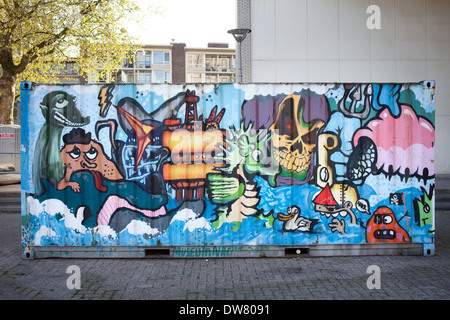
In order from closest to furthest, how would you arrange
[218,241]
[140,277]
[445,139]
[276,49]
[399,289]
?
[399,289]
[140,277]
[218,241]
[276,49]
[445,139]

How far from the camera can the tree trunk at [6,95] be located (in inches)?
806

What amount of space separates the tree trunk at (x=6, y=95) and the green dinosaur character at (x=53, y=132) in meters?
15.2

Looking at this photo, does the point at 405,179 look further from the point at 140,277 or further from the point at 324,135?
the point at 140,277

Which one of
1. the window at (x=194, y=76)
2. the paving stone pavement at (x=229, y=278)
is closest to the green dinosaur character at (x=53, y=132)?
the paving stone pavement at (x=229, y=278)

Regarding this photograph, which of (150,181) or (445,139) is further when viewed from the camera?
(445,139)

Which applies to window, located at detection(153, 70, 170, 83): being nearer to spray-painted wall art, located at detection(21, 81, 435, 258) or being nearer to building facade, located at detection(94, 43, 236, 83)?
building facade, located at detection(94, 43, 236, 83)

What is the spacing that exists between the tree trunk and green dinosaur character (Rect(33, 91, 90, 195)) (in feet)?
49.7

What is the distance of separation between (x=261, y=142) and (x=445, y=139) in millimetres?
16334

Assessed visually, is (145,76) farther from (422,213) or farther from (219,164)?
(422,213)

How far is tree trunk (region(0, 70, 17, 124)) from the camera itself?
2047 cm

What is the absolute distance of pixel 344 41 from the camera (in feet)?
63.9

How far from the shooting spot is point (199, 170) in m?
7.12

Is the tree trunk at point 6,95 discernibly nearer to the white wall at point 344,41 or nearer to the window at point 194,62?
the white wall at point 344,41

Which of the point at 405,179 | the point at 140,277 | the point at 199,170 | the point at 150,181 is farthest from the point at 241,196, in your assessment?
the point at 405,179
